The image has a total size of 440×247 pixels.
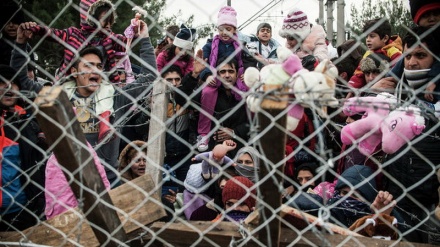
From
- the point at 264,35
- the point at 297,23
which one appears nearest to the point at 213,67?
the point at 297,23

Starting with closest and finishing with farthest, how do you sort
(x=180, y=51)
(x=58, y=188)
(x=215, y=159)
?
(x=58, y=188) → (x=215, y=159) → (x=180, y=51)

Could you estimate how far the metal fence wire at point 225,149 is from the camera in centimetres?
164

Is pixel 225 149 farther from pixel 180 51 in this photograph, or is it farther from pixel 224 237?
pixel 224 237

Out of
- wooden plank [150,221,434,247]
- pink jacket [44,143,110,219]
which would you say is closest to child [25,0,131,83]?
pink jacket [44,143,110,219]

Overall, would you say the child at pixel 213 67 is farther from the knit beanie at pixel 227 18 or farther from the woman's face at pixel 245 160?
the woman's face at pixel 245 160

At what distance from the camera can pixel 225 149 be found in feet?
11.9

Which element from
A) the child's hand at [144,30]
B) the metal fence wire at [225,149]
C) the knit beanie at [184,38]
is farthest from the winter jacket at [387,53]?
the child's hand at [144,30]

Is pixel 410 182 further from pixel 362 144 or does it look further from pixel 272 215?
pixel 272 215

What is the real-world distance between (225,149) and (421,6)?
1496 mm

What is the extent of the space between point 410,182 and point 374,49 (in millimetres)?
1947

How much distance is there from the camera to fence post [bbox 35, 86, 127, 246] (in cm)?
164

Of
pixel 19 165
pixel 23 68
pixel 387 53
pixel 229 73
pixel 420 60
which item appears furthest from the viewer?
pixel 387 53

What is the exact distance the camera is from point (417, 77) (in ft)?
9.26

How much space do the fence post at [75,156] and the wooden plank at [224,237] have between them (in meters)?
0.20
